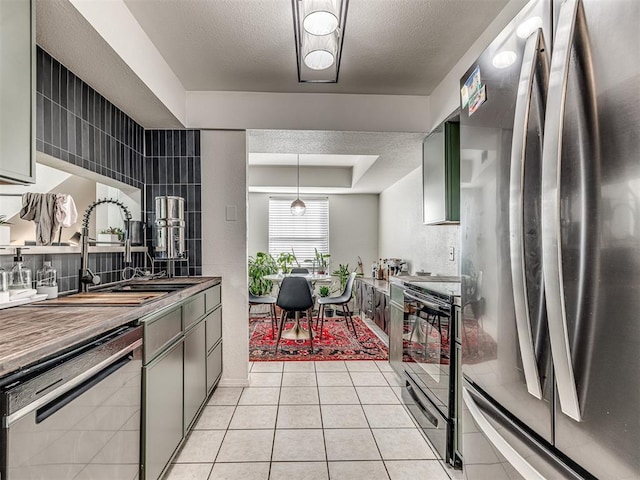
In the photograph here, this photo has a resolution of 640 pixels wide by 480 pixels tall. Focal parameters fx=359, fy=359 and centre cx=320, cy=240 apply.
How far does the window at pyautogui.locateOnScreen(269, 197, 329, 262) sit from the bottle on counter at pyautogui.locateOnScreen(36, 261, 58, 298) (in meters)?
4.67

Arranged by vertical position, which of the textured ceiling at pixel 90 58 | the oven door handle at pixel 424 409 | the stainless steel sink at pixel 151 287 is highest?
the textured ceiling at pixel 90 58

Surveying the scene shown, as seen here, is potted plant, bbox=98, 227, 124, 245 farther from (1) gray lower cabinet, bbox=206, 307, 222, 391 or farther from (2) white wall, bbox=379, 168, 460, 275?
(2) white wall, bbox=379, 168, 460, 275

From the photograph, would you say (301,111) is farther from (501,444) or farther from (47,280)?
(501,444)

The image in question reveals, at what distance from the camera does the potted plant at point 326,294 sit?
5.94m

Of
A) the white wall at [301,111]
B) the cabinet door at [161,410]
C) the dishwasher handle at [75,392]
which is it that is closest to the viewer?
the dishwasher handle at [75,392]

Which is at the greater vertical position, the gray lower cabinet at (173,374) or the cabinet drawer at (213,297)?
the cabinet drawer at (213,297)

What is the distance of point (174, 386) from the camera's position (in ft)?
6.04

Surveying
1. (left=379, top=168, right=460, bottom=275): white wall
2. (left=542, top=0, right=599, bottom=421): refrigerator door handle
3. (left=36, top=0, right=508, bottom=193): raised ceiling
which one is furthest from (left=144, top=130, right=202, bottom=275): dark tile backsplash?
(left=542, top=0, right=599, bottom=421): refrigerator door handle

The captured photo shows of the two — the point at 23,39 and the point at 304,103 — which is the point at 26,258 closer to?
the point at 23,39

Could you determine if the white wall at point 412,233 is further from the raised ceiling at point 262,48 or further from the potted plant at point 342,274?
the raised ceiling at point 262,48

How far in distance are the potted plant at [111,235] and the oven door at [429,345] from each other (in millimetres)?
2041

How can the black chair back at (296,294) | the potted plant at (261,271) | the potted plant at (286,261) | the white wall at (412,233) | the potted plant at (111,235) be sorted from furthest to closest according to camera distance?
the potted plant at (286,261) < the potted plant at (261,271) < the black chair back at (296,294) < the white wall at (412,233) < the potted plant at (111,235)

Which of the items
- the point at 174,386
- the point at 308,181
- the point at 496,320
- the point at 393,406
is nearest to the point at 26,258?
the point at 174,386

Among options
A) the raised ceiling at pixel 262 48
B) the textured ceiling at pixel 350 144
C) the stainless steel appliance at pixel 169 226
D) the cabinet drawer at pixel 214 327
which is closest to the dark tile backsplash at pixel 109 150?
the raised ceiling at pixel 262 48
